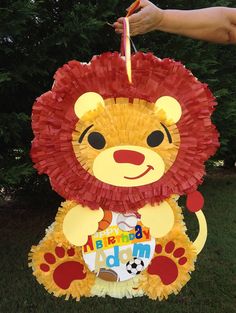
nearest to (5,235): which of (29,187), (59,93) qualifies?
(29,187)

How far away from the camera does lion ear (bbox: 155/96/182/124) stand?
178 centimetres

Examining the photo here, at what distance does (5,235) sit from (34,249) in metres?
2.32

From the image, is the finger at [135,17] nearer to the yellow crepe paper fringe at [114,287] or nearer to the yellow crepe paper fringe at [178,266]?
the yellow crepe paper fringe at [178,266]

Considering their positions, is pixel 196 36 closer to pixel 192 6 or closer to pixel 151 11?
pixel 151 11

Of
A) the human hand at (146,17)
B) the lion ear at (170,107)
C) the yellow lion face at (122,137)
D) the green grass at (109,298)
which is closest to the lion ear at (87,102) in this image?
the yellow lion face at (122,137)

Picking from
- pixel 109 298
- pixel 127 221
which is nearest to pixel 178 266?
pixel 127 221

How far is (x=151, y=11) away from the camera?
1.91 metres

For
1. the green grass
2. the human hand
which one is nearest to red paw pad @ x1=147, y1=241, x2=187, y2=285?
the human hand

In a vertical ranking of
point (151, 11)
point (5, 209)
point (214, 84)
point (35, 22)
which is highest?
point (151, 11)

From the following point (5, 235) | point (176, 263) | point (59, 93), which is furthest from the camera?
point (5, 235)

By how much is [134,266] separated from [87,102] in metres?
0.68

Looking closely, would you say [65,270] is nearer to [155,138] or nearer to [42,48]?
[155,138]

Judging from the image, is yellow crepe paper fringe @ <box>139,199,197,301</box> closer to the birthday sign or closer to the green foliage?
the birthday sign

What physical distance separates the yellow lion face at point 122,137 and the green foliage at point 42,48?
1.01 metres
